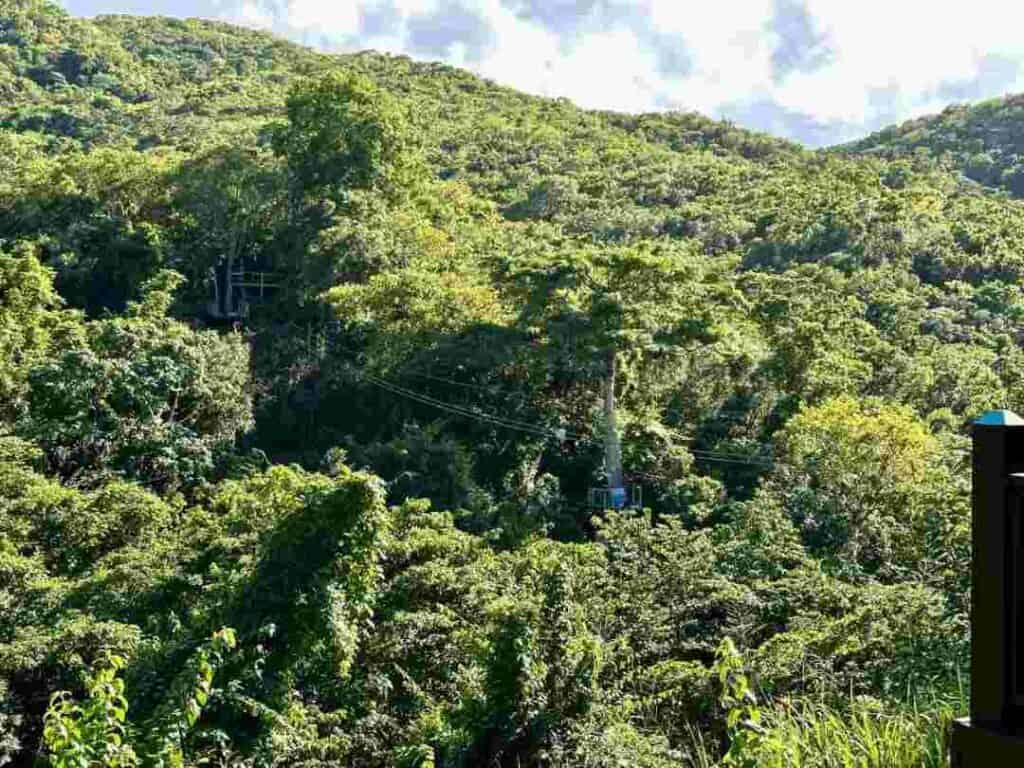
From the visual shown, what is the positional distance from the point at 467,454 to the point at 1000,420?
44.4 feet

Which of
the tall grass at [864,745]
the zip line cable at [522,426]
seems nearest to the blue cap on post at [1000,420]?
the tall grass at [864,745]

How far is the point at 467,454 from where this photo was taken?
1500 cm

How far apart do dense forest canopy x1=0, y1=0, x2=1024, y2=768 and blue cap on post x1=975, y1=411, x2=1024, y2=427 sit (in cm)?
132

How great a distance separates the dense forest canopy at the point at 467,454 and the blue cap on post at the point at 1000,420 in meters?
1.32

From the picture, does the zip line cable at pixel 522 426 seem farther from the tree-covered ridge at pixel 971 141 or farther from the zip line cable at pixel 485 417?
the tree-covered ridge at pixel 971 141

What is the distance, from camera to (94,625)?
961 cm

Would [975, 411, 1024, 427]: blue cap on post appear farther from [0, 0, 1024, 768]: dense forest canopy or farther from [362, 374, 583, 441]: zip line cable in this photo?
[362, 374, 583, 441]: zip line cable

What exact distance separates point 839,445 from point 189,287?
11393mm

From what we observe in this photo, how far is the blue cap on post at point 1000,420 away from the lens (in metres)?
1.56

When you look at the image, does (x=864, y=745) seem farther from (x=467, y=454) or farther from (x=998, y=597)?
(x=467, y=454)

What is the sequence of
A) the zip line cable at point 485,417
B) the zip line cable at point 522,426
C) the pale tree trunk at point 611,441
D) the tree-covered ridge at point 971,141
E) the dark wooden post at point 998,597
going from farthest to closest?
the tree-covered ridge at point 971,141
the zip line cable at point 485,417
the zip line cable at point 522,426
the pale tree trunk at point 611,441
the dark wooden post at point 998,597

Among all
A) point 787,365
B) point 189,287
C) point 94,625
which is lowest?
point 94,625

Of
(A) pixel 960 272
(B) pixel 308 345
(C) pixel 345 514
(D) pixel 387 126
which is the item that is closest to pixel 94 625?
(C) pixel 345 514

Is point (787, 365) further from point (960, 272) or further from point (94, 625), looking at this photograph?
point (94, 625)
